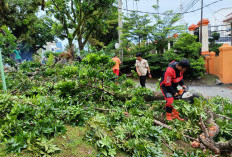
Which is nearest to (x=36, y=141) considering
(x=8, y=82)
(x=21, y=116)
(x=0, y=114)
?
(x=21, y=116)

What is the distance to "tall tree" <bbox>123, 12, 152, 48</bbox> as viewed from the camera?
11.0 m

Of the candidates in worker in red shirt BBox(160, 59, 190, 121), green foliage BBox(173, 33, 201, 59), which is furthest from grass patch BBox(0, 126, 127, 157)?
green foliage BBox(173, 33, 201, 59)

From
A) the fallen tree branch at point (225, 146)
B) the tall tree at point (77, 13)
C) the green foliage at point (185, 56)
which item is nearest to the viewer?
the fallen tree branch at point (225, 146)

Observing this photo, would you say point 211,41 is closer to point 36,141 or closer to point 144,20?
point 144,20

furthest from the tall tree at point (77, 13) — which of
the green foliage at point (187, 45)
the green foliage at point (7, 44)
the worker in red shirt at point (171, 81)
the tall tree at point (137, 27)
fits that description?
the worker in red shirt at point (171, 81)

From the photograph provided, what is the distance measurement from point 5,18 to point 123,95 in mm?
16493

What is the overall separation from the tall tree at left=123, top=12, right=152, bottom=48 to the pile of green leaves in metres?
6.97

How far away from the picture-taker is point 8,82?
451 centimetres

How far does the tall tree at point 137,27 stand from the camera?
433 inches

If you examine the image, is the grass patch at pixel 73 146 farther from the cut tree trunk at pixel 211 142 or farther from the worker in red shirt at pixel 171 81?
the worker in red shirt at pixel 171 81

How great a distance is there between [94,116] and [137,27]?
9.43m

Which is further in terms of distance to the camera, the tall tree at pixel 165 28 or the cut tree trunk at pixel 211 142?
the tall tree at pixel 165 28

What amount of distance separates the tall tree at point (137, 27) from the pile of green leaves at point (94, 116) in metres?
6.97

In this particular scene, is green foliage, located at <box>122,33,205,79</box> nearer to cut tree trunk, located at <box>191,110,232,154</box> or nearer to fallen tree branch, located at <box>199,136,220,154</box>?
cut tree trunk, located at <box>191,110,232,154</box>
